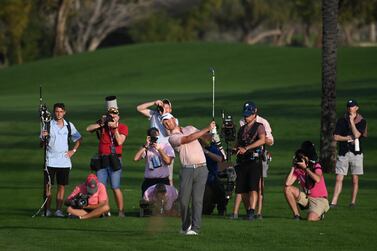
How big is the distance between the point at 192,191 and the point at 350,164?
223 inches

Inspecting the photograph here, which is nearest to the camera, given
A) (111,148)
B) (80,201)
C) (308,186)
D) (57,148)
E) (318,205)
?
(318,205)

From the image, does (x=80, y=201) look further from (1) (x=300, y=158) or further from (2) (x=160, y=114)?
(1) (x=300, y=158)

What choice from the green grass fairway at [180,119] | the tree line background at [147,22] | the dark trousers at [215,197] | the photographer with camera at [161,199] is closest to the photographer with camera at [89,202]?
the green grass fairway at [180,119]

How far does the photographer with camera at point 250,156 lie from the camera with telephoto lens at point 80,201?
2.34 meters

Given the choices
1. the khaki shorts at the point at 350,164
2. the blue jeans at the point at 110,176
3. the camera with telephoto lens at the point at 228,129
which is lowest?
the blue jeans at the point at 110,176

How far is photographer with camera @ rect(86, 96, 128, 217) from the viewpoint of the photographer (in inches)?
817

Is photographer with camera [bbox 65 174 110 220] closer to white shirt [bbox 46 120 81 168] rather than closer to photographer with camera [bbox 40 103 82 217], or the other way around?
photographer with camera [bbox 40 103 82 217]

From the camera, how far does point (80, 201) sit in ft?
66.6

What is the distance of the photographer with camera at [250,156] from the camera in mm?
19672

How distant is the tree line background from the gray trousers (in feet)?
202

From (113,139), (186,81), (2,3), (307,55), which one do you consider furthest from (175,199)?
(2,3)

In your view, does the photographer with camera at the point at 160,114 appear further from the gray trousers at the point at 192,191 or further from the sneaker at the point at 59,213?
the gray trousers at the point at 192,191

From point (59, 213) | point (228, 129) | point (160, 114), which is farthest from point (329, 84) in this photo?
point (228, 129)

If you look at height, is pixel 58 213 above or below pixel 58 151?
below
